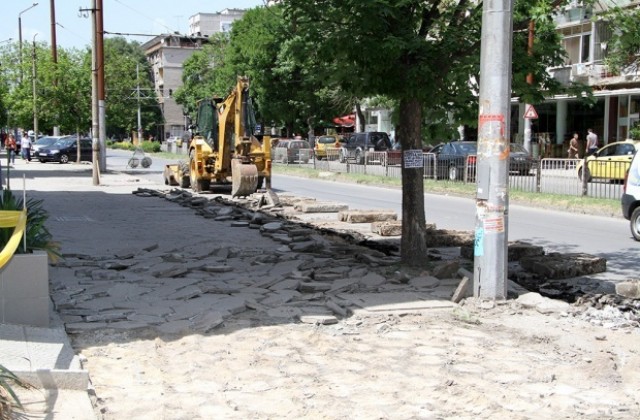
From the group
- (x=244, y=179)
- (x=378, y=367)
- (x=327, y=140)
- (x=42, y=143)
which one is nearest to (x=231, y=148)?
(x=244, y=179)

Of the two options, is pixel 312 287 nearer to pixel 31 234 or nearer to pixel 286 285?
pixel 286 285

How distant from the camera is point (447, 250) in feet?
42.4

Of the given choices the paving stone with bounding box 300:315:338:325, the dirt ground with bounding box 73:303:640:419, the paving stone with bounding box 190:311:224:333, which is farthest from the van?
the paving stone with bounding box 190:311:224:333

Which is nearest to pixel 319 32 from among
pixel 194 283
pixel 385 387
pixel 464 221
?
pixel 194 283

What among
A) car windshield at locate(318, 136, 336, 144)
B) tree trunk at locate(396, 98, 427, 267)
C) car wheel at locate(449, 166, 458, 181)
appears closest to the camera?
tree trunk at locate(396, 98, 427, 267)

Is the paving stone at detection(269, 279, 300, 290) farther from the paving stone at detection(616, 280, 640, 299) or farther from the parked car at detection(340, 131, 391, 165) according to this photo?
the parked car at detection(340, 131, 391, 165)

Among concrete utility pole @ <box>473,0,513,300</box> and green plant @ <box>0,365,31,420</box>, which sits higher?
concrete utility pole @ <box>473,0,513,300</box>

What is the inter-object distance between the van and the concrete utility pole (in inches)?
272

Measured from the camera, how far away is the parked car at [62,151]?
46344 mm

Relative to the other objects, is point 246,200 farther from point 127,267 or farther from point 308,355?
point 308,355

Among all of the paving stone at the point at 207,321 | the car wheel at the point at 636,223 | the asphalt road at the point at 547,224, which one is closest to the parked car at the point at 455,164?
the asphalt road at the point at 547,224

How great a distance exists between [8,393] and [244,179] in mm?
16329

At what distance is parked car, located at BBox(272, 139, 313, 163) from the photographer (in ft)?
150

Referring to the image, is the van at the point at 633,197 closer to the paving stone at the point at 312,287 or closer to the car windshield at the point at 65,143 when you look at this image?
the paving stone at the point at 312,287
